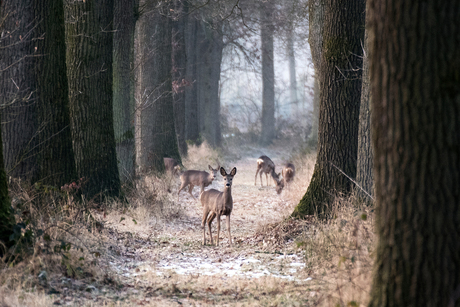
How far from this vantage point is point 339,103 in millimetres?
8547

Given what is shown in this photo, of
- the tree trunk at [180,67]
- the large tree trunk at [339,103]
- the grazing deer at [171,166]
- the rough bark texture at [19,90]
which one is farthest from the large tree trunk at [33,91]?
the tree trunk at [180,67]

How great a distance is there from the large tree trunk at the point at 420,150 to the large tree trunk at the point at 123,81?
9.70 meters

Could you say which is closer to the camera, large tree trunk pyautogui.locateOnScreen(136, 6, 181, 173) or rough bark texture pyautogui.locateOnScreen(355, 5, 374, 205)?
rough bark texture pyautogui.locateOnScreen(355, 5, 374, 205)

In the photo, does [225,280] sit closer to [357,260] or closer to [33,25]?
[357,260]

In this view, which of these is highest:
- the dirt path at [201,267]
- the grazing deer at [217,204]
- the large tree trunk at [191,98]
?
the large tree trunk at [191,98]

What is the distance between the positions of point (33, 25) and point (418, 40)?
20.6 feet

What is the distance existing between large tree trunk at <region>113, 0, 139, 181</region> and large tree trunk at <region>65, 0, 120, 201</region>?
2668mm

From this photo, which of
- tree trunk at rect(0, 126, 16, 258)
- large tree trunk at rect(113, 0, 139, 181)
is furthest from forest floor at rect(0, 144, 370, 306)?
large tree trunk at rect(113, 0, 139, 181)

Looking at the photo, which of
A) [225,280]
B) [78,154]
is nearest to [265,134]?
[78,154]

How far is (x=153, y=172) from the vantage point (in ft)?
53.2

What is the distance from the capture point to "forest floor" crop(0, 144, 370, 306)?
4.99 meters

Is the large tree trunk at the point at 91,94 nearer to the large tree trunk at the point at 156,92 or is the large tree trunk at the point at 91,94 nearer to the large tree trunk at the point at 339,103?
the large tree trunk at the point at 339,103

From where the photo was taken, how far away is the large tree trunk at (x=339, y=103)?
→ 27.7 feet

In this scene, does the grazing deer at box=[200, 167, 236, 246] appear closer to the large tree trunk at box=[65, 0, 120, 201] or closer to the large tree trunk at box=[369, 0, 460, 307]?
the large tree trunk at box=[65, 0, 120, 201]
